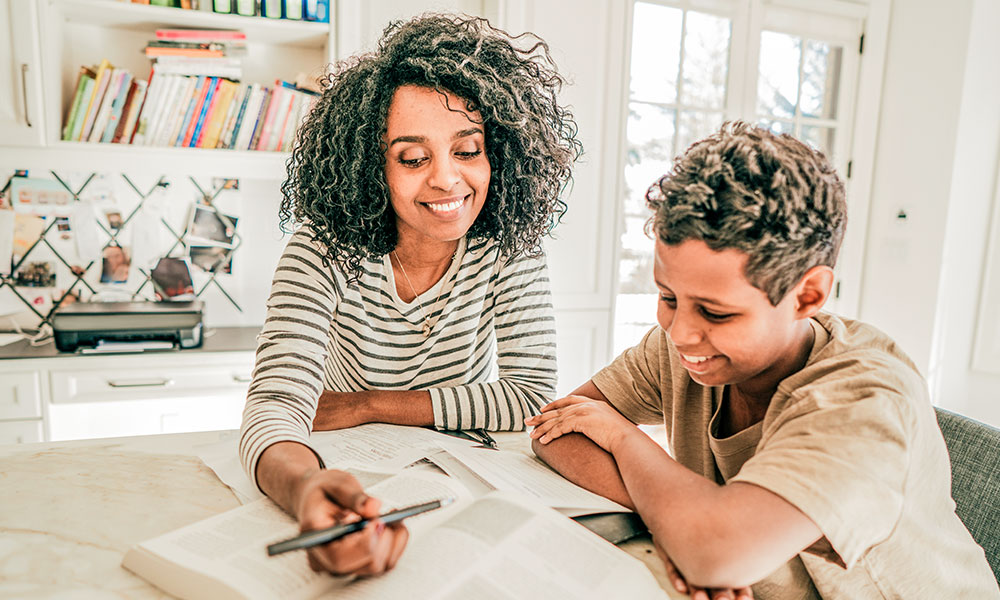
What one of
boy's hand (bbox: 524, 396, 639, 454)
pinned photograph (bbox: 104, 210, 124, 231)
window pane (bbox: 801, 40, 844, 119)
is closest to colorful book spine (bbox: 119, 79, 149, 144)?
pinned photograph (bbox: 104, 210, 124, 231)

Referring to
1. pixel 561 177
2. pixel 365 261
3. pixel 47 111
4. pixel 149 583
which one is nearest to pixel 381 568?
pixel 149 583

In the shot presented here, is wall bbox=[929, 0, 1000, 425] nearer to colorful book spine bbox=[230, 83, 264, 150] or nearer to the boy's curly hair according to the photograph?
the boy's curly hair

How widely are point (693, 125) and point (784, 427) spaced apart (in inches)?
104

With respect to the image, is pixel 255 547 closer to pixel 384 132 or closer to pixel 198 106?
pixel 384 132

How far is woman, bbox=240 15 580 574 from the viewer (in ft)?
3.46

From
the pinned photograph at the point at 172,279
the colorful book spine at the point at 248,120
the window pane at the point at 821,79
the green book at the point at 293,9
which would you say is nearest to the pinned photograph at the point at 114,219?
the pinned photograph at the point at 172,279

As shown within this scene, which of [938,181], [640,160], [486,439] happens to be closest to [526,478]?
[486,439]

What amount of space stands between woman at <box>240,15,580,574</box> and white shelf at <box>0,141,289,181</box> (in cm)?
90

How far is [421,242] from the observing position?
1.22 m

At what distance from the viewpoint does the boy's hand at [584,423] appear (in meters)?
0.85

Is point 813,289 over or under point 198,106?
under

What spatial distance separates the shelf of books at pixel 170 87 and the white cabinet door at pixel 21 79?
56mm

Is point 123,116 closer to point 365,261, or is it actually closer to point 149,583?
point 365,261

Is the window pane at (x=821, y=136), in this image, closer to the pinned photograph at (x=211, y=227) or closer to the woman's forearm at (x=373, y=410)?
the pinned photograph at (x=211, y=227)
